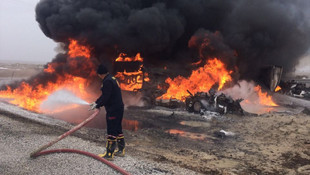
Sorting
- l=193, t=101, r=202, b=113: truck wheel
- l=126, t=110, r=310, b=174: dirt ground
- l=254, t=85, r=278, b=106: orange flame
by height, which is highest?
l=254, t=85, r=278, b=106: orange flame

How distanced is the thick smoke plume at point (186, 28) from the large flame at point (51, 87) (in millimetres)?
1157

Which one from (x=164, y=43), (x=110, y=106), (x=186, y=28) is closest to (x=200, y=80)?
Result: (x=164, y=43)

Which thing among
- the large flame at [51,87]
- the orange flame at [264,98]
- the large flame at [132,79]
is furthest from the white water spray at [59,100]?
the orange flame at [264,98]

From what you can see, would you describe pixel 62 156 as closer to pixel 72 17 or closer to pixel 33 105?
pixel 33 105

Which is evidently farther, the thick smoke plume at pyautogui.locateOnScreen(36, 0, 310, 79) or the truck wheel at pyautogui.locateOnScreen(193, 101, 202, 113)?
the thick smoke plume at pyautogui.locateOnScreen(36, 0, 310, 79)

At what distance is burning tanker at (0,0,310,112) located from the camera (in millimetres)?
18312

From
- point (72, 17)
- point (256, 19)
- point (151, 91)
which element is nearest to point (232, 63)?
point (256, 19)

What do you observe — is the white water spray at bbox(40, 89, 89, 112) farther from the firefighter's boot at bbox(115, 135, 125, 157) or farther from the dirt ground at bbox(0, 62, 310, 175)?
the firefighter's boot at bbox(115, 135, 125, 157)

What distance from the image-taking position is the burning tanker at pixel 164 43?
18.3m

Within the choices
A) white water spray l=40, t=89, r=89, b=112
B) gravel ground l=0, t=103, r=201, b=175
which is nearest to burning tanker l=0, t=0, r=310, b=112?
white water spray l=40, t=89, r=89, b=112

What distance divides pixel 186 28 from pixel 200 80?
24.1 feet

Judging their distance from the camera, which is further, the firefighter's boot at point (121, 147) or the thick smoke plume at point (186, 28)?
the thick smoke plume at point (186, 28)

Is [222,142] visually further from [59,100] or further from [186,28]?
[186,28]

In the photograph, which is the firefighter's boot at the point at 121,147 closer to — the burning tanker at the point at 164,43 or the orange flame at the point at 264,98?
the burning tanker at the point at 164,43
